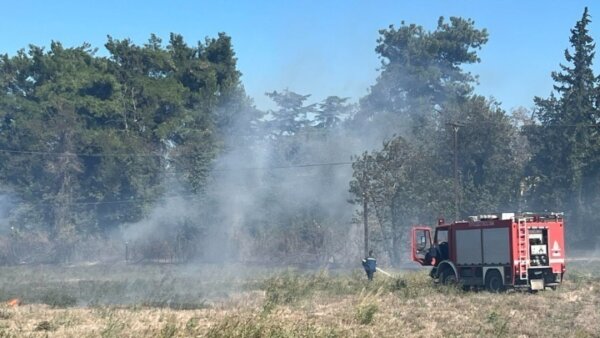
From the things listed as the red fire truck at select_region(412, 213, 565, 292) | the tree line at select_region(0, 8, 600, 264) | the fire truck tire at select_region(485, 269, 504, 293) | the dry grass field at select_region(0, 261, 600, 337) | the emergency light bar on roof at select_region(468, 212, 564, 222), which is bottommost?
the dry grass field at select_region(0, 261, 600, 337)

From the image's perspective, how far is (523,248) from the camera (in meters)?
28.0

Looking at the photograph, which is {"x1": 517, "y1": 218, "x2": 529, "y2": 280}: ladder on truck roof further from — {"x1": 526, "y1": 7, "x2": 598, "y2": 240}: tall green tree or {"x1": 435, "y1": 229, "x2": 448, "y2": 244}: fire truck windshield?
{"x1": 526, "y1": 7, "x2": 598, "y2": 240}: tall green tree

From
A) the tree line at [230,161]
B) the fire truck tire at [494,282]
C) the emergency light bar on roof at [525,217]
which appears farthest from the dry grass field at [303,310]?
the tree line at [230,161]

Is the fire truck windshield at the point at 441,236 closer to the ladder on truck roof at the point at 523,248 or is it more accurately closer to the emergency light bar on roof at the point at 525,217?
the emergency light bar on roof at the point at 525,217

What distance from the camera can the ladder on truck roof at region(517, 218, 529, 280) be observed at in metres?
27.8

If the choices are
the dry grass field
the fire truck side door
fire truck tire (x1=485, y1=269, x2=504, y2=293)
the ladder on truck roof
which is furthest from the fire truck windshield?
the ladder on truck roof

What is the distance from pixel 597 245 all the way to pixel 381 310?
1712 inches

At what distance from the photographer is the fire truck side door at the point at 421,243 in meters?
32.1

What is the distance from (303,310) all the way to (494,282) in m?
9.11

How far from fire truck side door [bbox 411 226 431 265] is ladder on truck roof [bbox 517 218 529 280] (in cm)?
459

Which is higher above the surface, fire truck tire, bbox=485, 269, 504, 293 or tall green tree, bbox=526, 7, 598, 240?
tall green tree, bbox=526, 7, 598, 240

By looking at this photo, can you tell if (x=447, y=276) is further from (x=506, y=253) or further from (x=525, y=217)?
(x=525, y=217)

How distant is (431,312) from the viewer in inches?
843

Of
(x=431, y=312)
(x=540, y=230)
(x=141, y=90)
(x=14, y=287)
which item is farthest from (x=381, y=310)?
(x=141, y=90)
